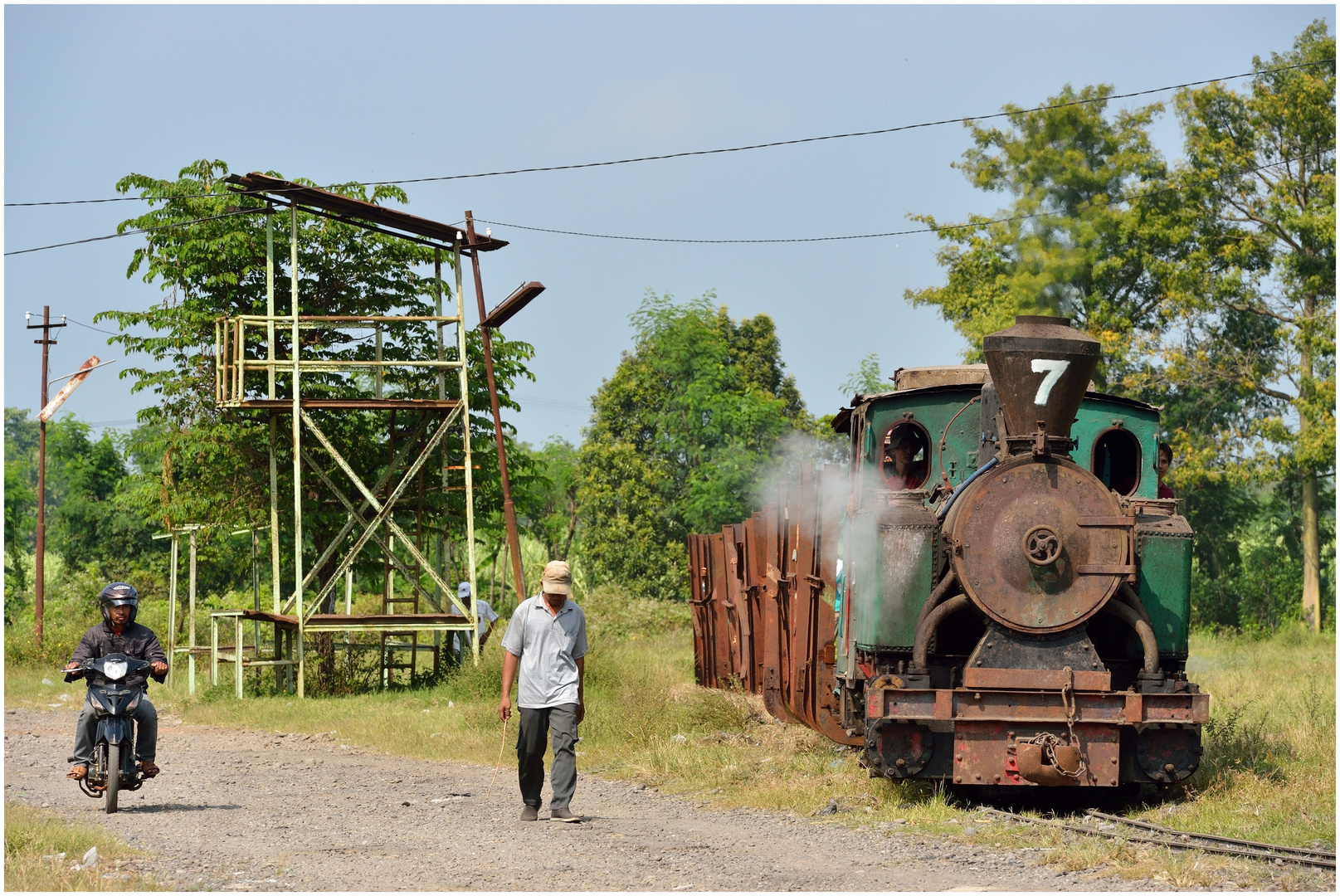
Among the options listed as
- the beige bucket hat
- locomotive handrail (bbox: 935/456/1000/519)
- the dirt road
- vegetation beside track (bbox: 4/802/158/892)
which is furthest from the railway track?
vegetation beside track (bbox: 4/802/158/892)

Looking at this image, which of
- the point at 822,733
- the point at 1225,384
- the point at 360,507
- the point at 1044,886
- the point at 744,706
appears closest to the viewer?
the point at 1044,886

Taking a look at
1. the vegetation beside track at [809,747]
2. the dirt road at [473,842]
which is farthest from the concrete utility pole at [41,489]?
the dirt road at [473,842]

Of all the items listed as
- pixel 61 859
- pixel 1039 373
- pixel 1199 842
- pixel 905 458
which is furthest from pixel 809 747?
pixel 61 859

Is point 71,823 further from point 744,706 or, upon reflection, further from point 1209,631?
point 1209,631

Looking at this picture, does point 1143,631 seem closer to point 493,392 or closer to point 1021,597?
point 1021,597

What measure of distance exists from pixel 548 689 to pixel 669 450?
→ 88.7 feet

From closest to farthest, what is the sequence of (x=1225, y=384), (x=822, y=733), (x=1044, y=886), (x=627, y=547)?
(x=1044, y=886) < (x=822, y=733) < (x=1225, y=384) < (x=627, y=547)

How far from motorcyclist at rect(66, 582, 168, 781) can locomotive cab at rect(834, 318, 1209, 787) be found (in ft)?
15.8

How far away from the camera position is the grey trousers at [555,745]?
898cm

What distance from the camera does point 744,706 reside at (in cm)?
1415

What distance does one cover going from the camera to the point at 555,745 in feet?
29.5

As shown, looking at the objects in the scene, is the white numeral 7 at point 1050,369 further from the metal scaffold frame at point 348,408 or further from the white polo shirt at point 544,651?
the metal scaffold frame at point 348,408

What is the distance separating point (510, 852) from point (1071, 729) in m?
3.58

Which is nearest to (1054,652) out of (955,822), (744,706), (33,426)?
(955,822)
